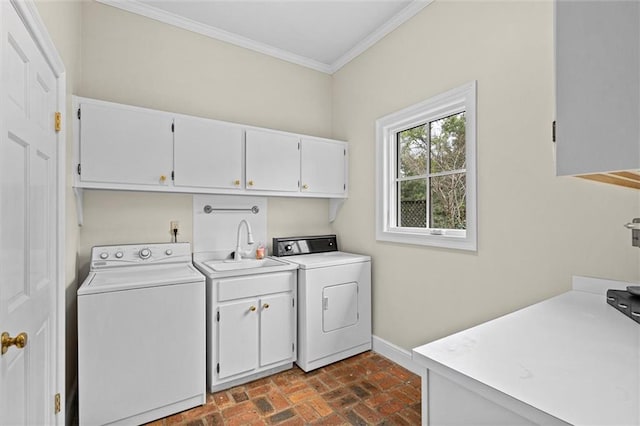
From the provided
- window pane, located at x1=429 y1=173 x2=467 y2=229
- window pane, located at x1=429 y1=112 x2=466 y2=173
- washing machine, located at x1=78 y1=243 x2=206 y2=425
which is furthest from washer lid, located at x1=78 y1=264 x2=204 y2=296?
window pane, located at x1=429 y1=112 x2=466 y2=173

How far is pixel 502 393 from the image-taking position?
0.68 m

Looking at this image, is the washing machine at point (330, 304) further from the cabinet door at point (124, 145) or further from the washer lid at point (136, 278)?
the cabinet door at point (124, 145)

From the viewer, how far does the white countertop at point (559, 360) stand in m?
0.62

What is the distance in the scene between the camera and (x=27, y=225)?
1.23 metres

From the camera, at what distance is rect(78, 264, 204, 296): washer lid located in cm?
181

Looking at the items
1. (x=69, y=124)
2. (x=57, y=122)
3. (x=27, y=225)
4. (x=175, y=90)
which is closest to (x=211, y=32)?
(x=175, y=90)

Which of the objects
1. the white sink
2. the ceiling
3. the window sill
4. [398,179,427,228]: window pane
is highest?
the ceiling

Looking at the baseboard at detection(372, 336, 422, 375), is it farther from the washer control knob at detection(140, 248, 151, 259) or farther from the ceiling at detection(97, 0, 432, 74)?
the ceiling at detection(97, 0, 432, 74)

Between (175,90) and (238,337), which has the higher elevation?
(175,90)

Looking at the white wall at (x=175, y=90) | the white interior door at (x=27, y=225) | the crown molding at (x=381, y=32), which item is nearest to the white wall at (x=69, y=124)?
the white wall at (x=175, y=90)

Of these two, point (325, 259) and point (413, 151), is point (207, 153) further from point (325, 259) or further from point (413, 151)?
point (413, 151)

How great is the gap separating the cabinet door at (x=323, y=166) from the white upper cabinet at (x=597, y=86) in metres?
2.36

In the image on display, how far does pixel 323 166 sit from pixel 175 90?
1.44m

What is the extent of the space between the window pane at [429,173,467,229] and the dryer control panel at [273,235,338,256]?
108 centimetres
